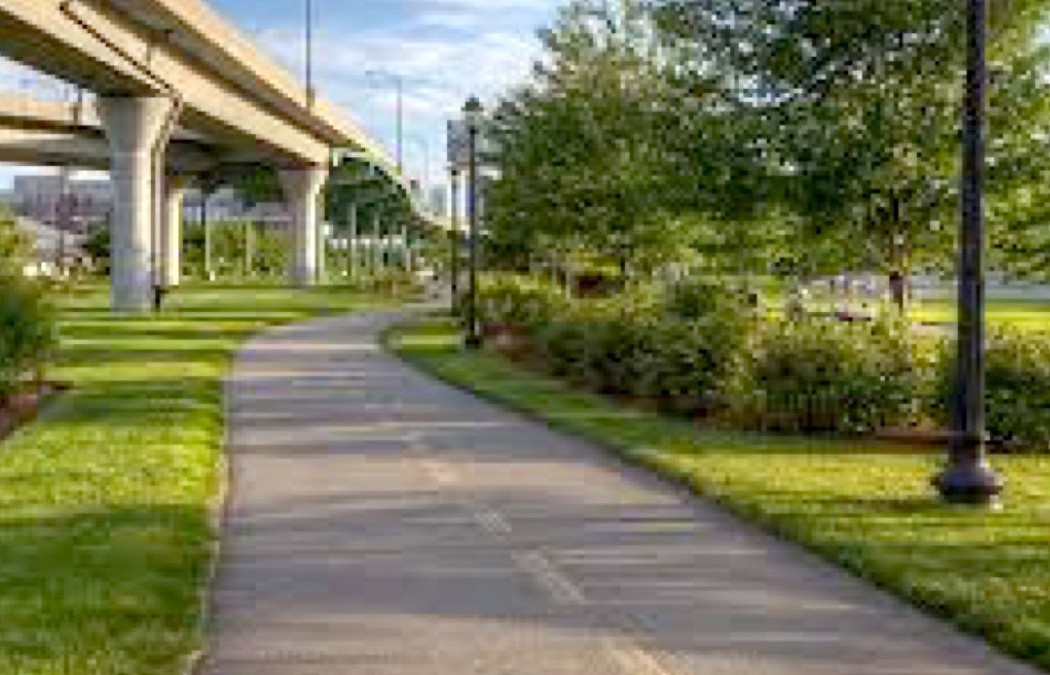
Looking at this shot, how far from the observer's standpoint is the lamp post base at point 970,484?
15.7 m

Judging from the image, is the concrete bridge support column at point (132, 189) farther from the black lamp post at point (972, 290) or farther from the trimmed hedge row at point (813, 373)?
the black lamp post at point (972, 290)

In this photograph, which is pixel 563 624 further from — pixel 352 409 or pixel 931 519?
pixel 352 409

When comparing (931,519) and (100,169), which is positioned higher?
(100,169)

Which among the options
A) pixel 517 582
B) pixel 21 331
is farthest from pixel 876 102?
pixel 517 582

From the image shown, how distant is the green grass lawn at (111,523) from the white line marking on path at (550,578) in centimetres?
208

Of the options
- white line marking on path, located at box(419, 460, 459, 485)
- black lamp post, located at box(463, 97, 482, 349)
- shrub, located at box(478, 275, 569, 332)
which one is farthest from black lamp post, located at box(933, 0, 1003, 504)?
black lamp post, located at box(463, 97, 482, 349)

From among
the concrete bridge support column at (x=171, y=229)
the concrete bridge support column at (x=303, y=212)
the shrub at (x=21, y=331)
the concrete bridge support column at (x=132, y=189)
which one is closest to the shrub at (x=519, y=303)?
the shrub at (x=21, y=331)

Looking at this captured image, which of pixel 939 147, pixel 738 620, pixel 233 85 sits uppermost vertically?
pixel 233 85

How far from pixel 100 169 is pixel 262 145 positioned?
29601 millimetres

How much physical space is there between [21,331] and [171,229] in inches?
3394

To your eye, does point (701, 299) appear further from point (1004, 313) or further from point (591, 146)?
point (1004, 313)

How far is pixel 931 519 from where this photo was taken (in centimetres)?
1495

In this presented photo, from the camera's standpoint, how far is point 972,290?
16062 millimetres

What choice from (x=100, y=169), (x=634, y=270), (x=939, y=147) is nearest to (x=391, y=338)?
(x=634, y=270)
